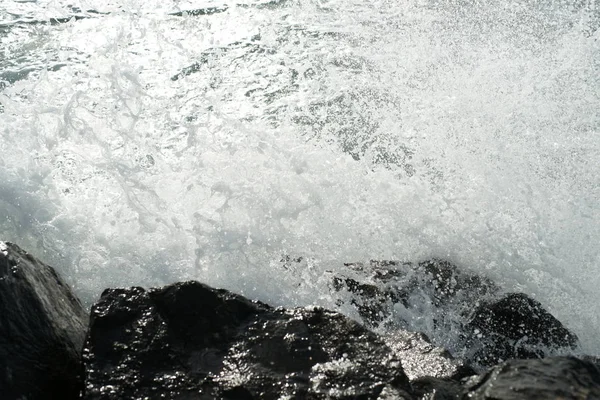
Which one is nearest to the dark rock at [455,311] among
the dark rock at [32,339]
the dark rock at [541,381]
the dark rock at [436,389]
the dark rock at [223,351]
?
the dark rock at [436,389]

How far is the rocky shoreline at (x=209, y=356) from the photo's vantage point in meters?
2.57

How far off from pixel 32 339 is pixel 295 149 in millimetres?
3411

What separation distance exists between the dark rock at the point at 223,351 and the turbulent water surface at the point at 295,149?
1485 mm

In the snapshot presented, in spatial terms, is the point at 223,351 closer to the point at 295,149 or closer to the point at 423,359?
the point at 423,359

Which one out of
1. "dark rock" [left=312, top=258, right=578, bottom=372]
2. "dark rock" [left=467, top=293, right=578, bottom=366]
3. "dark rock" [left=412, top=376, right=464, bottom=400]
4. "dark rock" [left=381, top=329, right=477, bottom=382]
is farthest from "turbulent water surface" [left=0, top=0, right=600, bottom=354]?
"dark rock" [left=412, top=376, right=464, bottom=400]

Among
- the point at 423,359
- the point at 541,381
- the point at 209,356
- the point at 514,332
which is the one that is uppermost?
the point at 541,381

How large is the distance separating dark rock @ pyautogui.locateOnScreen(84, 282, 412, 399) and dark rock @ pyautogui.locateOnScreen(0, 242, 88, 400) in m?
0.18

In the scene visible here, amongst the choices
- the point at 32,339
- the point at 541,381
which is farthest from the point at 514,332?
the point at 32,339

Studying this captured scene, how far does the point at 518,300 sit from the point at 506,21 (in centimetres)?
575

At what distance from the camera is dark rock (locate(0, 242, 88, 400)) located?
2.71 metres

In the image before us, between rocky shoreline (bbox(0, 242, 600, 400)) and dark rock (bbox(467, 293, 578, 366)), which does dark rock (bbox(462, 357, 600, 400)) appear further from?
dark rock (bbox(467, 293, 578, 366))

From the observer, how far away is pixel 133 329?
9.64 ft

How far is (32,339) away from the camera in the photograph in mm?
2840

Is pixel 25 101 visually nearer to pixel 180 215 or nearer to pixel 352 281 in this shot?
pixel 180 215
